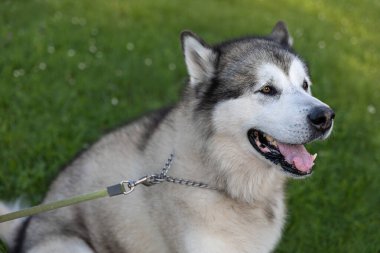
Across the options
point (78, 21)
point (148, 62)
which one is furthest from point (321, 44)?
point (78, 21)

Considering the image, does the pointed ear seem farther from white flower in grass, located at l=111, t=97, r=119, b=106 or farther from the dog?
white flower in grass, located at l=111, t=97, r=119, b=106

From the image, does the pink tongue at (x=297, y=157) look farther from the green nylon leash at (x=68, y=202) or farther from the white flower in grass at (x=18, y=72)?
the white flower in grass at (x=18, y=72)

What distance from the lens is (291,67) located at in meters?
3.37

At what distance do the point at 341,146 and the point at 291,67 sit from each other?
8.57ft

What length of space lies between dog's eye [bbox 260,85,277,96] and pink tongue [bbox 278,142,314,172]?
316 mm

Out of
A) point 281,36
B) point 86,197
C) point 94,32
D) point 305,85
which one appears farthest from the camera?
point 94,32

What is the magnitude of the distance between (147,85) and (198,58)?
318 cm

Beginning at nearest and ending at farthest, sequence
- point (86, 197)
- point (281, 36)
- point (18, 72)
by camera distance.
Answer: point (86, 197), point (281, 36), point (18, 72)

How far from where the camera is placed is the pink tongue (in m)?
3.19

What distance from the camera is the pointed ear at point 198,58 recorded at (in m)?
3.36

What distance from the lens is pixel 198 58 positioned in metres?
3.42

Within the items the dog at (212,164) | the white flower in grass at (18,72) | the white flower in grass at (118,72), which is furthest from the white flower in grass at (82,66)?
the dog at (212,164)

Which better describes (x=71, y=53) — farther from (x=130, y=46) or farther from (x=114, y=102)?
(x=114, y=102)

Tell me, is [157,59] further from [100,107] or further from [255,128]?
[255,128]
